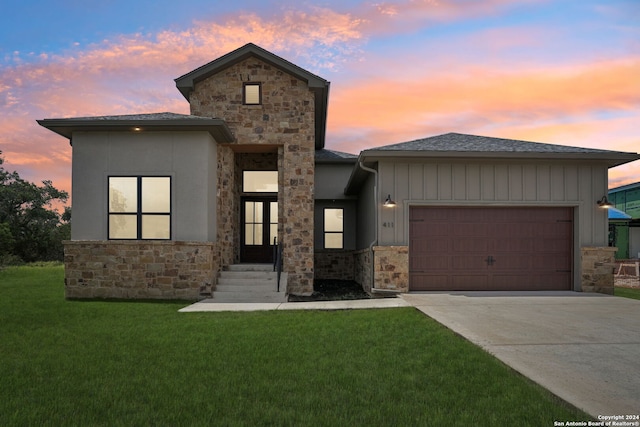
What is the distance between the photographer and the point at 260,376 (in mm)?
4535

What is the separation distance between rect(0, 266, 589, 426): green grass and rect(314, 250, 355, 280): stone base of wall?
9.77m

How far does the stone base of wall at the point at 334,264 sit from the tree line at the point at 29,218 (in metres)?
20.8

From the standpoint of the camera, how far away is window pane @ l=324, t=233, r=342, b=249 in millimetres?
17688

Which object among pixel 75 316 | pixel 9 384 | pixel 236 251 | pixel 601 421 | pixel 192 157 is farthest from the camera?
pixel 236 251

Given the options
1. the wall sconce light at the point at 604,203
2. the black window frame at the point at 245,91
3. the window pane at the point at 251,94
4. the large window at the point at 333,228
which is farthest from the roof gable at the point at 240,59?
the wall sconce light at the point at 604,203

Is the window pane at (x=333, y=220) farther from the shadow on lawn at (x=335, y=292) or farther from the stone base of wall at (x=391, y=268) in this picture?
the stone base of wall at (x=391, y=268)

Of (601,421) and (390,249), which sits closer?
(601,421)

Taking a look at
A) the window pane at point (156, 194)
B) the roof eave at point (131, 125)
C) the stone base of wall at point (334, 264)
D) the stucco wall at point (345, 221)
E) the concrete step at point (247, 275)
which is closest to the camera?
the roof eave at point (131, 125)

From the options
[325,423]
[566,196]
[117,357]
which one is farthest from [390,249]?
[325,423]

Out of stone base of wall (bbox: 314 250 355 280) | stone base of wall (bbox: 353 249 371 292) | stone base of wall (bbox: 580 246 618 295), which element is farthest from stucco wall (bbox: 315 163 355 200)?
stone base of wall (bbox: 580 246 618 295)

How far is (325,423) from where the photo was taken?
339 centimetres

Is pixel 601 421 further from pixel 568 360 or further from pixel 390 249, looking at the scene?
pixel 390 249

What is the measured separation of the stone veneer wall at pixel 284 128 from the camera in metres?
13.2

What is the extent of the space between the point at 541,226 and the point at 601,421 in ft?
31.0
